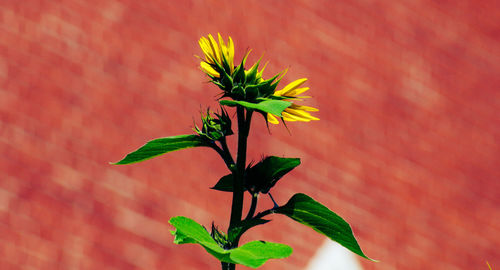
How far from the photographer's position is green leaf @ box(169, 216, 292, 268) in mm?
259

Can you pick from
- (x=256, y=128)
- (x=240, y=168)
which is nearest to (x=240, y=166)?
(x=240, y=168)

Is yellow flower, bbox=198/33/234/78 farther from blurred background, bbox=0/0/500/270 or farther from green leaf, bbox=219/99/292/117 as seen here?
blurred background, bbox=0/0/500/270

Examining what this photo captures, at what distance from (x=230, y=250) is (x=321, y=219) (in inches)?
2.3

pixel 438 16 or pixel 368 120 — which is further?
pixel 438 16

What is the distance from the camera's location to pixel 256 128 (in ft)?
8.07

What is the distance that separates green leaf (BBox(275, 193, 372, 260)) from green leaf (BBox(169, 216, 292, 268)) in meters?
0.03

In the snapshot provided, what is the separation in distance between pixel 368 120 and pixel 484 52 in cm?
86

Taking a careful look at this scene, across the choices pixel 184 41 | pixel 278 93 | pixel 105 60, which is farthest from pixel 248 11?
pixel 278 93

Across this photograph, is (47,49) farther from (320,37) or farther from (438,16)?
(438,16)

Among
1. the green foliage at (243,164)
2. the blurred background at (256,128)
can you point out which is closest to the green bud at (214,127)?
the green foliage at (243,164)

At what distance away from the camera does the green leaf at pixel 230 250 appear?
0.26 metres

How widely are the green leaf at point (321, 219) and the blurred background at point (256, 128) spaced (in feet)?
6.20

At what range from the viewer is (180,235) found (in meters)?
0.28

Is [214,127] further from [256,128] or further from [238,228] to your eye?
[256,128]
